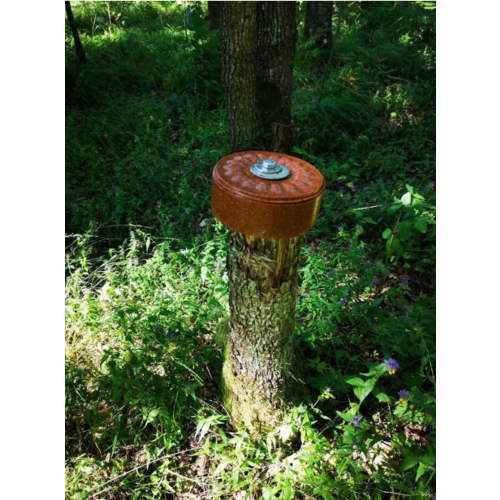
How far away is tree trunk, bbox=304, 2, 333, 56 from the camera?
619 cm

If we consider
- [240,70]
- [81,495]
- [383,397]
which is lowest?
[81,495]

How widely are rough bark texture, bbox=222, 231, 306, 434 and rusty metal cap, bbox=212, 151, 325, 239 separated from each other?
0.46ft

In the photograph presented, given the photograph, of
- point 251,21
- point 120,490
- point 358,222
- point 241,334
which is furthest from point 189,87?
point 120,490

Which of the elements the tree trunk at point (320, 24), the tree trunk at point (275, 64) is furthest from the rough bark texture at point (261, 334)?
the tree trunk at point (320, 24)

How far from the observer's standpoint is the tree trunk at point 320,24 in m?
6.19

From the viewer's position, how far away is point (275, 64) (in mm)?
3631

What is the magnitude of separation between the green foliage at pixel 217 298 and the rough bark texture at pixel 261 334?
0.38ft

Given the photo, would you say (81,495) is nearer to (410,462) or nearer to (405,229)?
(410,462)

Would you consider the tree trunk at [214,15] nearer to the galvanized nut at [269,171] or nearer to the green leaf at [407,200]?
the green leaf at [407,200]

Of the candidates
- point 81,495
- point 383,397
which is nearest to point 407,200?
point 383,397

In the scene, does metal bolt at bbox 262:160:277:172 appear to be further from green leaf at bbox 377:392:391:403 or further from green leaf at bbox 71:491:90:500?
green leaf at bbox 71:491:90:500

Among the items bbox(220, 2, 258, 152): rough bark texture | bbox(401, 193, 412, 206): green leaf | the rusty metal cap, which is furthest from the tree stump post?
bbox(220, 2, 258, 152): rough bark texture

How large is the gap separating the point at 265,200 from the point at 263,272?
38 cm

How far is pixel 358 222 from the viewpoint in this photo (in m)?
3.25
